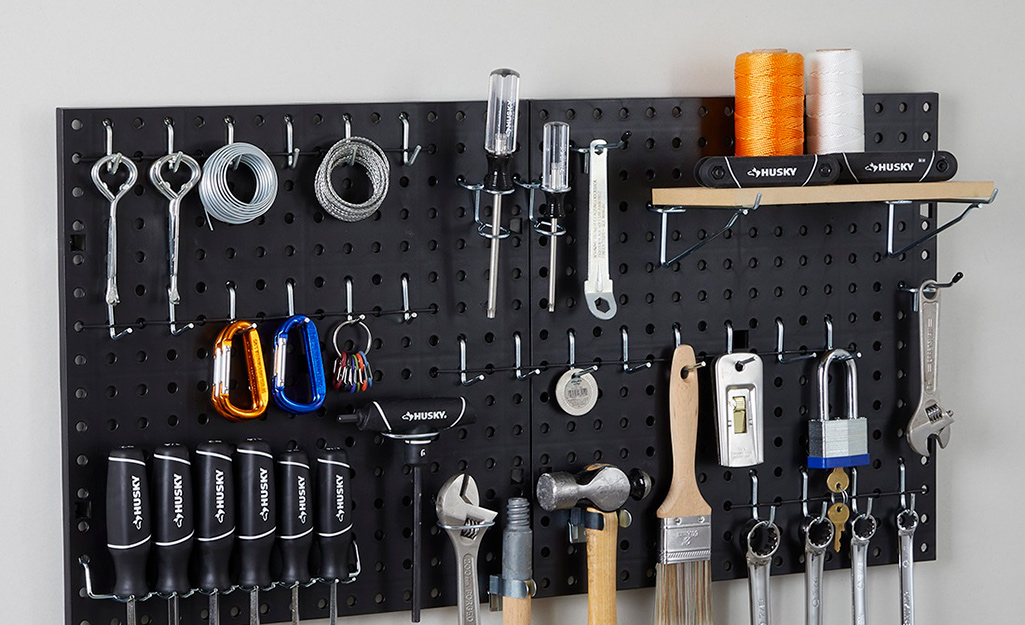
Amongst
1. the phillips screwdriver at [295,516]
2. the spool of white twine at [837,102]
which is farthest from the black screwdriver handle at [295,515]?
the spool of white twine at [837,102]

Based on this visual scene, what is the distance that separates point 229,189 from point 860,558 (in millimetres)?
1094

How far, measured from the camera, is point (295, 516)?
5.36ft

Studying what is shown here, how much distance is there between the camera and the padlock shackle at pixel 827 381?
1.89 m

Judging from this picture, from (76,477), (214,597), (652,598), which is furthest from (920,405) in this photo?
(76,477)

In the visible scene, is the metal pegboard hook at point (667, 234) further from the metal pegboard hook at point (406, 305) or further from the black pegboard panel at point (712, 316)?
the metal pegboard hook at point (406, 305)

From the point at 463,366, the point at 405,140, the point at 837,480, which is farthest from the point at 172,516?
the point at 837,480

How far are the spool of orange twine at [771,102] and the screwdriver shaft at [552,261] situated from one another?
281 millimetres

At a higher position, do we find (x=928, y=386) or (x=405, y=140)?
(x=405, y=140)

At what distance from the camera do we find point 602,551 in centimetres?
178

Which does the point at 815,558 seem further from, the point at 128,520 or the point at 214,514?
the point at 128,520

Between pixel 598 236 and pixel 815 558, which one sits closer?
pixel 598 236

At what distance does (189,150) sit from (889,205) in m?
1.04

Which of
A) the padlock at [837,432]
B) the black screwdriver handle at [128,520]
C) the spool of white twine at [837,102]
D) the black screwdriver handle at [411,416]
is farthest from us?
the padlock at [837,432]

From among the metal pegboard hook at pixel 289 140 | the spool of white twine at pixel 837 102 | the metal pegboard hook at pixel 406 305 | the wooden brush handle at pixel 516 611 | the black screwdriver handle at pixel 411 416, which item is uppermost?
the spool of white twine at pixel 837 102
